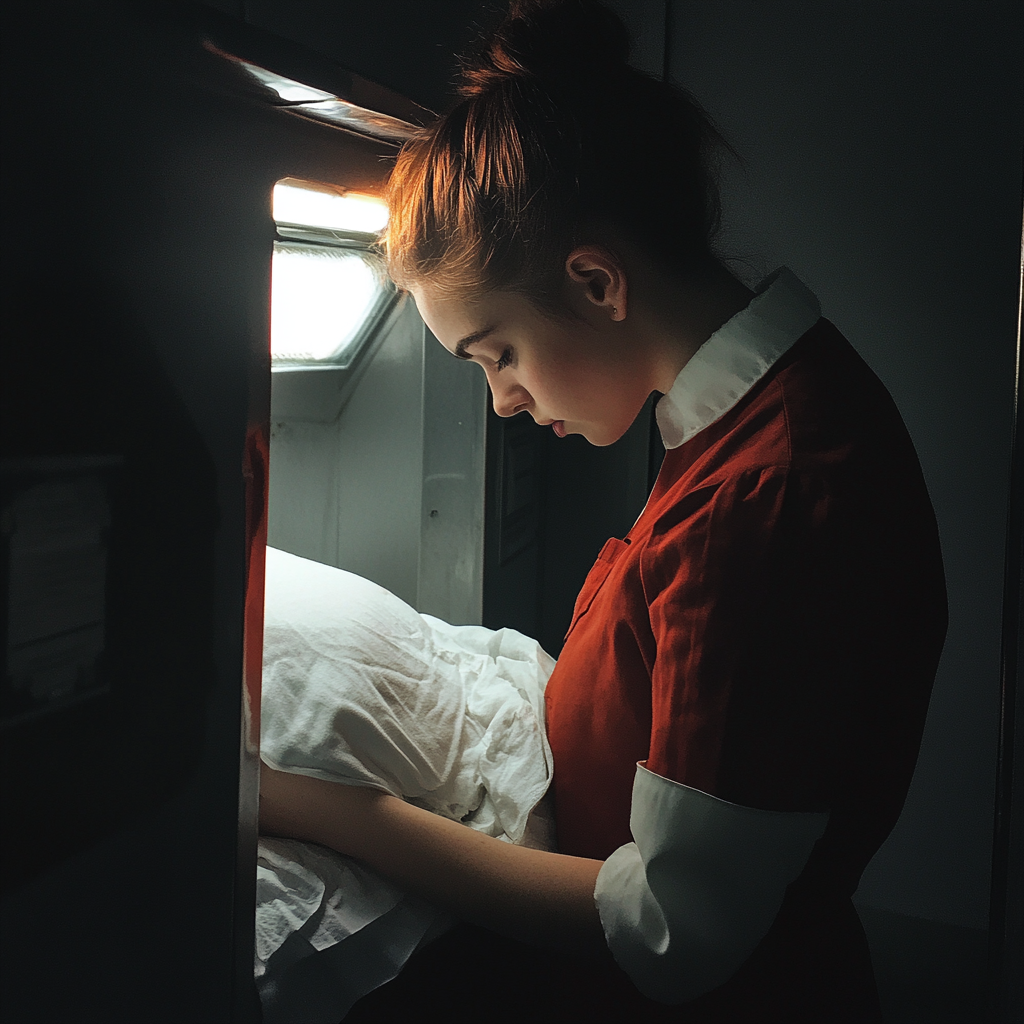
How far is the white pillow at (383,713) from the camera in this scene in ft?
3.37

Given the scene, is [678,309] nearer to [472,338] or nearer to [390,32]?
[472,338]

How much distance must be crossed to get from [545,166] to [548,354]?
0.20 m

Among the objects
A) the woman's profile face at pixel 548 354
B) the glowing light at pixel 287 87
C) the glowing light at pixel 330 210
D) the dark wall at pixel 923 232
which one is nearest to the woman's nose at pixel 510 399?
the woman's profile face at pixel 548 354

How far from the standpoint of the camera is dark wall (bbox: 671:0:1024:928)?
163cm

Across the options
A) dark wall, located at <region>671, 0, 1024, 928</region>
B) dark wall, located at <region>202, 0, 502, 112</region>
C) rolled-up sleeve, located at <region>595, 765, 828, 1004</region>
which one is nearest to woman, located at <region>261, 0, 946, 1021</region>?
rolled-up sleeve, located at <region>595, 765, 828, 1004</region>

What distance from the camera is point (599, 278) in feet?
3.28

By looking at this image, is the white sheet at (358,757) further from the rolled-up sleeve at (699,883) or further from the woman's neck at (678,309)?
the woman's neck at (678,309)

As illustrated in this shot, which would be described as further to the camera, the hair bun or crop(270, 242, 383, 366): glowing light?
crop(270, 242, 383, 366): glowing light

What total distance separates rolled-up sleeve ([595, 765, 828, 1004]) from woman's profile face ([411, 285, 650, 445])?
0.43 m

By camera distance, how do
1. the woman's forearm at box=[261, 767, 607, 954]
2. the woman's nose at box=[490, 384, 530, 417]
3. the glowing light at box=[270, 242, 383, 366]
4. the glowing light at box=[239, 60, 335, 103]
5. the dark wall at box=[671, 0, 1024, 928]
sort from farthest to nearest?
1. the dark wall at box=[671, 0, 1024, 928]
2. the glowing light at box=[270, 242, 383, 366]
3. the woman's nose at box=[490, 384, 530, 417]
4. the woman's forearm at box=[261, 767, 607, 954]
5. the glowing light at box=[239, 60, 335, 103]

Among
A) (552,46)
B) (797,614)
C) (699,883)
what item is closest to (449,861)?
(699,883)

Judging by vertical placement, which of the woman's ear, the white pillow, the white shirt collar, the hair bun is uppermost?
the hair bun

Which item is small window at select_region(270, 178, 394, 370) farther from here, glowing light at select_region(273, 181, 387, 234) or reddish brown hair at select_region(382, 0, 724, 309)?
reddish brown hair at select_region(382, 0, 724, 309)

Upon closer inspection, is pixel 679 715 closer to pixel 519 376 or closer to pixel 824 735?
pixel 824 735
